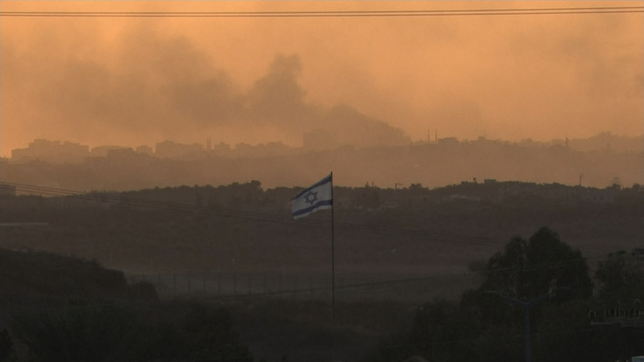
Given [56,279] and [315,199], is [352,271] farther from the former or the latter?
[315,199]

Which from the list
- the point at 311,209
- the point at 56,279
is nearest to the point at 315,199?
the point at 311,209

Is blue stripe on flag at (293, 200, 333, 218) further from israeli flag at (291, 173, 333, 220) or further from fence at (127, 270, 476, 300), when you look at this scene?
fence at (127, 270, 476, 300)

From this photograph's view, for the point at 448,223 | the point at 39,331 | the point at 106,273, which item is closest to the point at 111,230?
the point at 448,223

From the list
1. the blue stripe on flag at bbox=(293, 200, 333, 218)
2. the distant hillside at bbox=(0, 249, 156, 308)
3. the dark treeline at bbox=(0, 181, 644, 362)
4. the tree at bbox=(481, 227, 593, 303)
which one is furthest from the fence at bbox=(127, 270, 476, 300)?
the blue stripe on flag at bbox=(293, 200, 333, 218)

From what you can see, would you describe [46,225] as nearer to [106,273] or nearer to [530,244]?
[106,273]

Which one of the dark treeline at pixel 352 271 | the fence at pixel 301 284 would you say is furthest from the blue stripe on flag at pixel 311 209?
the fence at pixel 301 284

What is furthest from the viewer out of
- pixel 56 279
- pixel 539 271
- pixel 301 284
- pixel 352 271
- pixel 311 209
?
pixel 352 271

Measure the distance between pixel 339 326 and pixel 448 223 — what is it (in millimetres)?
81654

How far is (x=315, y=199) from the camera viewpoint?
5441 centimetres

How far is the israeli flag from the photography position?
53750 millimetres

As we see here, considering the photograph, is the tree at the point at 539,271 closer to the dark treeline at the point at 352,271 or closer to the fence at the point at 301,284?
the dark treeline at the point at 352,271

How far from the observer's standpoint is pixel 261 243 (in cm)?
15750

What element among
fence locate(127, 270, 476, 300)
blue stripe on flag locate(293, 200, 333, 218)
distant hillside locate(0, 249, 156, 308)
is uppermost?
blue stripe on flag locate(293, 200, 333, 218)

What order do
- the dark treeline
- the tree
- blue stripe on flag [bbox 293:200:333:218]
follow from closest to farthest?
blue stripe on flag [bbox 293:200:333:218] → the dark treeline → the tree
